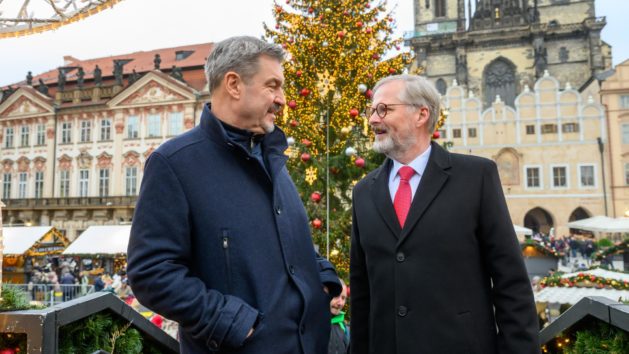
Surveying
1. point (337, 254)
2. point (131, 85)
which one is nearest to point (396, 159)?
point (337, 254)

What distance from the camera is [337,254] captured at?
784 cm

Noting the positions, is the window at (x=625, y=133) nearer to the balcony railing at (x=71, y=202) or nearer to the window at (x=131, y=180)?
the balcony railing at (x=71, y=202)

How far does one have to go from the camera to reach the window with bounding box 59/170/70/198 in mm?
31594

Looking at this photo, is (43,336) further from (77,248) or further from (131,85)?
(131,85)

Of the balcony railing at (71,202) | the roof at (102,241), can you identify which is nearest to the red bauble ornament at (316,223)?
the roof at (102,241)

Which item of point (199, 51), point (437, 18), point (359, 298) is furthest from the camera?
point (437, 18)

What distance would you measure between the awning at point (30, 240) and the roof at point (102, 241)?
3511 mm

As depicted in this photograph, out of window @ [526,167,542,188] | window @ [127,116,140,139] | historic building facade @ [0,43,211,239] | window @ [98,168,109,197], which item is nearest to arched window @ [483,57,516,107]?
window @ [526,167,542,188]

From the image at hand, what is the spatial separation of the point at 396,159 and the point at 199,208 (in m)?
1.07

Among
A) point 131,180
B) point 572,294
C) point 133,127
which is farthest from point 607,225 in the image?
point 133,127

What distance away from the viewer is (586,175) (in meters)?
30.9

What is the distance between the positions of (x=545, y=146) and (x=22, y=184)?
1428 inches

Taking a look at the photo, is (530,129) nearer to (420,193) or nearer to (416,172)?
(416,172)

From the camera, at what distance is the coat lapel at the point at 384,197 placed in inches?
83.4
